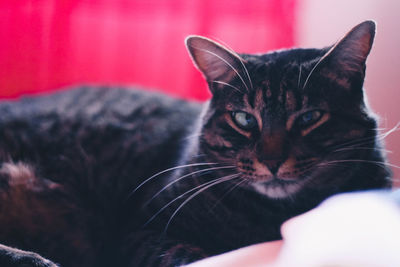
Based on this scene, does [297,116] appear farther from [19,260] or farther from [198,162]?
[19,260]

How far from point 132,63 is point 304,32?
2.12ft

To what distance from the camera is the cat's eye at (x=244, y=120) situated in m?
0.90

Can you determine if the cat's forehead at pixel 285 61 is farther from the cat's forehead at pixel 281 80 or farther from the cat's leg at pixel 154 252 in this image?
the cat's leg at pixel 154 252

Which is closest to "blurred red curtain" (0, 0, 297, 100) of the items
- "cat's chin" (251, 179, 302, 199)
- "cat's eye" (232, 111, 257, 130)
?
"cat's eye" (232, 111, 257, 130)

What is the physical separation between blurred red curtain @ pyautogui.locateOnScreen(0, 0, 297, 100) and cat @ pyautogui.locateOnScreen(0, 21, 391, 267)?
0.16m

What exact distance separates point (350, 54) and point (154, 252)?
628 mm

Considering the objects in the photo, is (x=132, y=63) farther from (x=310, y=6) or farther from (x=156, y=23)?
(x=310, y=6)

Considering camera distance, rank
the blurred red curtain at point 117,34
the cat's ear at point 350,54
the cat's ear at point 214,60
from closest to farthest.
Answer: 1. the cat's ear at point 350,54
2. the cat's ear at point 214,60
3. the blurred red curtain at point 117,34

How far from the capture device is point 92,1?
4.43 ft

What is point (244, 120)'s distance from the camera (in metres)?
0.92

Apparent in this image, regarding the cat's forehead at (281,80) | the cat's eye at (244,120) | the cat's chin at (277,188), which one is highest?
the cat's forehead at (281,80)

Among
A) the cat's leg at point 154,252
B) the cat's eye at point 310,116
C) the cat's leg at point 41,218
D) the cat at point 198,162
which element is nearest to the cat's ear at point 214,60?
the cat at point 198,162

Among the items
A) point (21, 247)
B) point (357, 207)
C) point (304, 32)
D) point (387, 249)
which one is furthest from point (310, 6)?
point (21, 247)

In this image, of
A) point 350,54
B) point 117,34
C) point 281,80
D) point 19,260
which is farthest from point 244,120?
point 117,34
